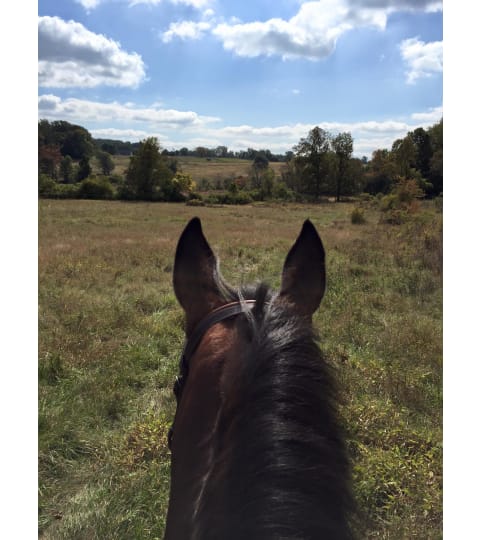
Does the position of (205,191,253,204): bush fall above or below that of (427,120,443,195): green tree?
above

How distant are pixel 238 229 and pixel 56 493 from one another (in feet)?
39.0

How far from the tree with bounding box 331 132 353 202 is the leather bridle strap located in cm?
2115

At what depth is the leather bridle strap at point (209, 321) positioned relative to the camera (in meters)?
1.01

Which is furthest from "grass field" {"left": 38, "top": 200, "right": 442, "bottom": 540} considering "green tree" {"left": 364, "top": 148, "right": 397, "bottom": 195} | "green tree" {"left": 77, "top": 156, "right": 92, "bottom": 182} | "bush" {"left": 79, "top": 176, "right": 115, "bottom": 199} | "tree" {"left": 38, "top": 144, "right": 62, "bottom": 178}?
"bush" {"left": 79, "top": 176, "right": 115, "bottom": 199}

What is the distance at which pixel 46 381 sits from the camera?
3377 millimetres

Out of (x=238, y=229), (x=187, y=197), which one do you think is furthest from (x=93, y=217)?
(x=187, y=197)

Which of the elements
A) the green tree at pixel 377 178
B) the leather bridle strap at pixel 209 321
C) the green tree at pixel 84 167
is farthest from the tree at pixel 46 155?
the green tree at pixel 377 178

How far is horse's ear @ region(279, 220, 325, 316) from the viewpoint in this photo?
1.11 metres

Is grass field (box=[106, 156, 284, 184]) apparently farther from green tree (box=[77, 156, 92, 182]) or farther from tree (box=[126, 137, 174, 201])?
green tree (box=[77, 156, 92, 182])

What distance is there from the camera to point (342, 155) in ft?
75.8

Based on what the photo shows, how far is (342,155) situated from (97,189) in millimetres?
13688

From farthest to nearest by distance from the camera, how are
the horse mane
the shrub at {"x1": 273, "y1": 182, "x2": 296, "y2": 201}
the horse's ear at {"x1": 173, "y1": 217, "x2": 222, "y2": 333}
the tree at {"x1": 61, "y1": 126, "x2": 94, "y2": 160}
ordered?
the shrub at {"x1": 273, "y1": 182, "x2": 296, "y2": 201} → the tree at {"x1": 61, "y1": 126, "x2": 94, "y2": 160} → the horse's ear at {"x1": 173, "y1": 217, "x2": 222, "y2": 333} → the horse mane

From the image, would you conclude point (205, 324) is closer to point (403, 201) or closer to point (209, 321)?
point (209, 321)

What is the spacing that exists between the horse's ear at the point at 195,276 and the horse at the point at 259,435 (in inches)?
3.6
